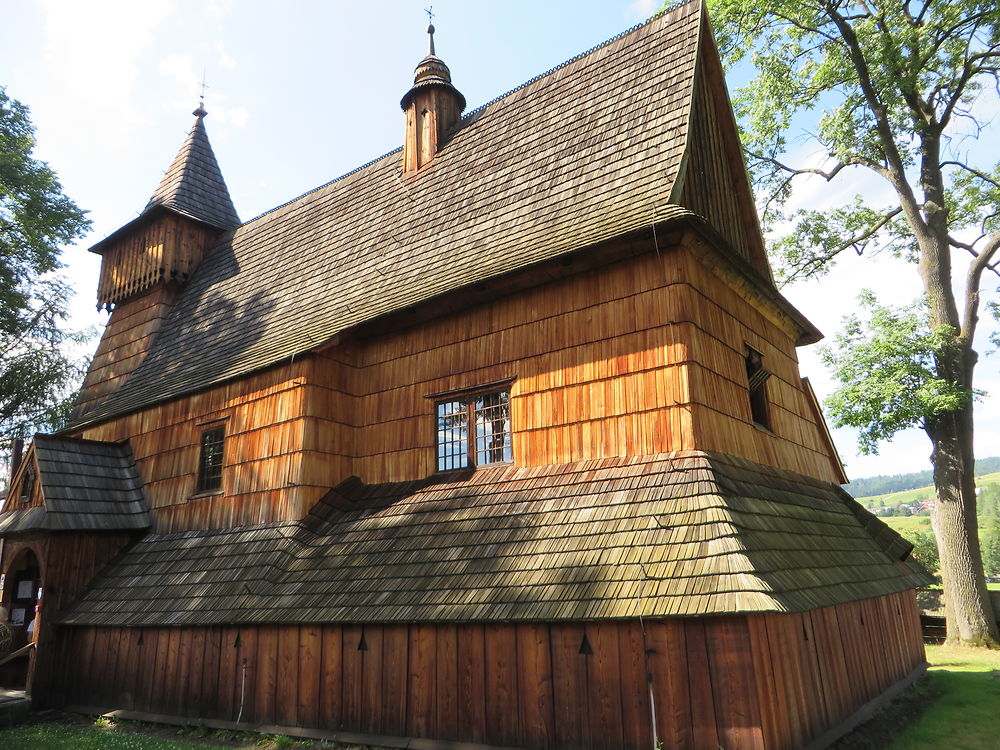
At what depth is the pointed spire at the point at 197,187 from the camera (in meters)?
19.0

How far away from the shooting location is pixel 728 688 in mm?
6043

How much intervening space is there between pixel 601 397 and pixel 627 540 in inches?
87.4

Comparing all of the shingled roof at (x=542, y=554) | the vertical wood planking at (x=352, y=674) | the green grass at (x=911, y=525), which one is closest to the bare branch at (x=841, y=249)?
the shingled roof at (x=542, y=554)

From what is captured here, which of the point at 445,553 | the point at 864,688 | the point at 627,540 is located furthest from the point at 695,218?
the point at 864,688

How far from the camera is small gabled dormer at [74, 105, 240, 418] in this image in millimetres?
17719

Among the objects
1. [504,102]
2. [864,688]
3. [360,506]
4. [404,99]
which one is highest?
[404,99]

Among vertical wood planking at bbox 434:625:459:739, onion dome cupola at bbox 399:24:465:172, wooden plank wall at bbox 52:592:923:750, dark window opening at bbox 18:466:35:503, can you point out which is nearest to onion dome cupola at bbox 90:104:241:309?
dark window opening at bbox 18:466:35:503

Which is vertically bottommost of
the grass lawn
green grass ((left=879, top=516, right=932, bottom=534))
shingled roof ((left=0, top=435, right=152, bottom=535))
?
the grass lawn

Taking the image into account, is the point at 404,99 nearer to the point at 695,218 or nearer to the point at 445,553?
the point at 695,218

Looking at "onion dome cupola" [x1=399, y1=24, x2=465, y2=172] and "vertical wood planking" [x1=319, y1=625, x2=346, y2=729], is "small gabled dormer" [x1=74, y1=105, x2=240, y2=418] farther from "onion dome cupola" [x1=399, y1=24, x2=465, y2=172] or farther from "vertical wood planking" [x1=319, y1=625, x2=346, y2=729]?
"vertical wood planking" [x1=319, y1=625, x2=346, y2=729]

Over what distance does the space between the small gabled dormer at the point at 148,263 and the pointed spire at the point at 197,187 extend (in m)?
0.04

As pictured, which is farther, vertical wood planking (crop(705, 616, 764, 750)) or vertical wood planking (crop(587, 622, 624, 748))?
vertical wood planking (crop(587, 622, 624, 748))

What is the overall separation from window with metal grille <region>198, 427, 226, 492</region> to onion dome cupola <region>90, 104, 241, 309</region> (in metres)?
7.11

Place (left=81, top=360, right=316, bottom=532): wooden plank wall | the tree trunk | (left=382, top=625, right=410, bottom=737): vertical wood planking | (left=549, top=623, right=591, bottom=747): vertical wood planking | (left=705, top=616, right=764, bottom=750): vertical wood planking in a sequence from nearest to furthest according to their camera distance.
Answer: (left=705, top=616, right=764, bottom=750): vertical wood planking
(left=549, top=623, right=591, bottom=747): vertical wood planking
(left=382, top=625, right=410, bottom=737): vertical wood planking
(left=81, top=360, right=316, bottom=532): wooden plank wall
the tree trunk
